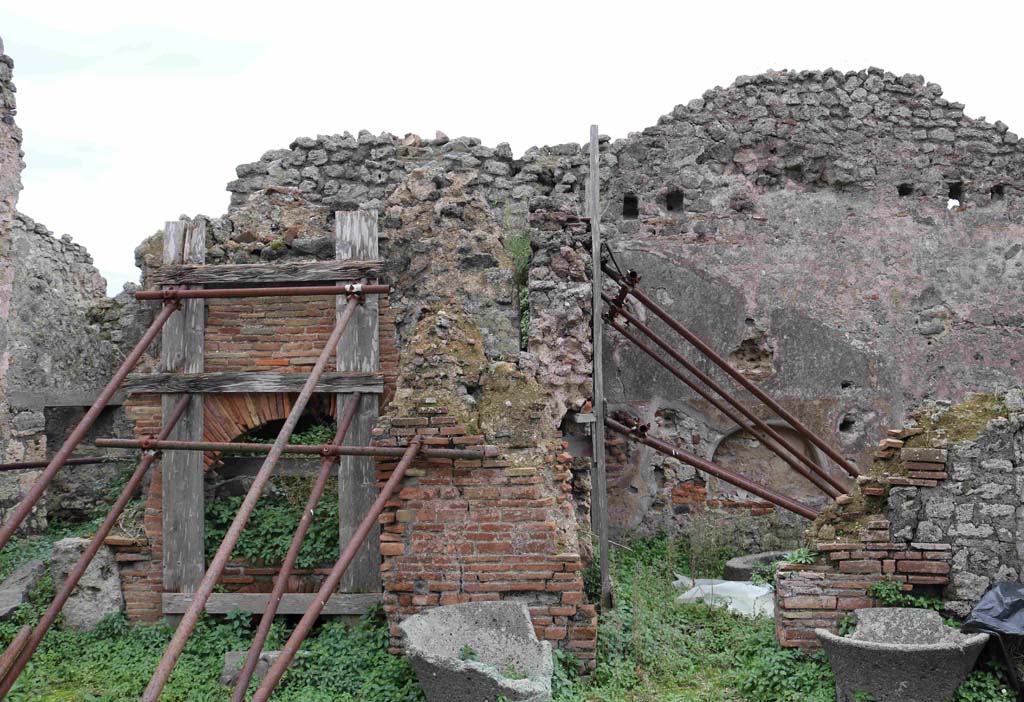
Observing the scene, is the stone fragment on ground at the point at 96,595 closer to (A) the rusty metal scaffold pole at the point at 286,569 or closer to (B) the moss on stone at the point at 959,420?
(A) the rusty metal scaffold pole at the point at 286,569

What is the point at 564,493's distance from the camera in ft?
21.3

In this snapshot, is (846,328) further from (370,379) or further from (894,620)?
(370,379)

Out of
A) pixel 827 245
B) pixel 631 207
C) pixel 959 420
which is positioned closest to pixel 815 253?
pixel 827 245

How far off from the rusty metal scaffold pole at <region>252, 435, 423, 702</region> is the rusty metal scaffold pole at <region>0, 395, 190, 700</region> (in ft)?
4.39

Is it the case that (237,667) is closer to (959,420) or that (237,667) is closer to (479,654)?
(479,654)

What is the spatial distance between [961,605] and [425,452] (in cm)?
344

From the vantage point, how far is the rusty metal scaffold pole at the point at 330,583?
16.1ft

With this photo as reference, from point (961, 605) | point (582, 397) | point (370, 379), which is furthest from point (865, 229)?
point (370, 379)

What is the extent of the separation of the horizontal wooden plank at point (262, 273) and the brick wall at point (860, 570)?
368cm

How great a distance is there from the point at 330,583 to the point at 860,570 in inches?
130

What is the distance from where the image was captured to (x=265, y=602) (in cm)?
673

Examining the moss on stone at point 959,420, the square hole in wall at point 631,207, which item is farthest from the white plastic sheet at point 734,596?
the square hole in wall at point 631,207

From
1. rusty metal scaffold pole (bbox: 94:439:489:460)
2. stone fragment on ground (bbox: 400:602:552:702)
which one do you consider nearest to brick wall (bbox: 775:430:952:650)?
stone fragment on ground (bbox: 400:602:552:702)

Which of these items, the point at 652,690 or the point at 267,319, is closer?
the point at 652,690
